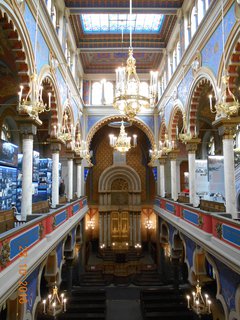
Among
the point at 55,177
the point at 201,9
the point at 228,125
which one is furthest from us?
the point at 55,177

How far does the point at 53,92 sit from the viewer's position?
993 centimetres

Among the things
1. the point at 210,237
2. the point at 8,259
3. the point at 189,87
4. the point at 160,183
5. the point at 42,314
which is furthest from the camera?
the point at 160,183

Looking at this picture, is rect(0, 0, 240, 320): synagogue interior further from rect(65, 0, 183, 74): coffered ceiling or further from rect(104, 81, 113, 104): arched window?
rect(104, 81, 113, 104): arched window

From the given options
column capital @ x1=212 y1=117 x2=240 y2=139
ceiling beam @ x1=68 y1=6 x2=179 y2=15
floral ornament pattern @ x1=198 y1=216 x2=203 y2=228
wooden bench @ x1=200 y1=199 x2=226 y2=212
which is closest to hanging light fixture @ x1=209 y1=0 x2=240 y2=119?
column capital @ x1=212 y1=117 x2=240 y2=139

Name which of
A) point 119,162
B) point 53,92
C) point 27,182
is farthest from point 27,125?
point 119,162

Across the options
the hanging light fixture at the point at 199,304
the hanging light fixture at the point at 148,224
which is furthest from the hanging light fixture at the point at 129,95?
the hanging light fixture at the point at 148,224

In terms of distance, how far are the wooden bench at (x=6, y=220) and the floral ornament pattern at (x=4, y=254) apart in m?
1.16

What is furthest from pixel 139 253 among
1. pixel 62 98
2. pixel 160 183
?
pixel 62 98

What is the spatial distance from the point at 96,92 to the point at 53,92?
8677 mm

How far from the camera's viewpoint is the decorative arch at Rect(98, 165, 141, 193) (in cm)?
2128

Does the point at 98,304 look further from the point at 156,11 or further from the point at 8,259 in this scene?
the point at 156,11

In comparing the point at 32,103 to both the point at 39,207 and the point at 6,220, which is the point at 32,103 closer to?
the point at 6,220

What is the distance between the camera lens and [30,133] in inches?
296

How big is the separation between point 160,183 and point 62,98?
28.8 ft
